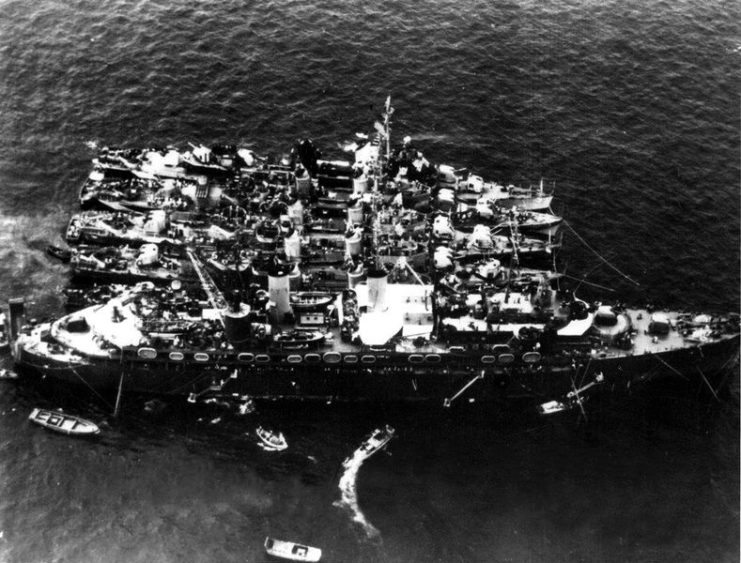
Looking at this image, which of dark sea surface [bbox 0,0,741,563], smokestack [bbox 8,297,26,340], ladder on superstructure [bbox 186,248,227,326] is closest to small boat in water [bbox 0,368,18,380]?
dark sea surface [bbox 0,0,741,563]

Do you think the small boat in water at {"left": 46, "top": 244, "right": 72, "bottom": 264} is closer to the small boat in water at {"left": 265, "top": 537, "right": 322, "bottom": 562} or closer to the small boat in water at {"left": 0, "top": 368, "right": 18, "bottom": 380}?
the small boat in water at {"left": 0, "top": 368, "right": 18, "bottom": 380}

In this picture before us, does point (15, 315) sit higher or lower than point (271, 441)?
higher

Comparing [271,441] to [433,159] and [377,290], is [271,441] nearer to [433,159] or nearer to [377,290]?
[377,290]

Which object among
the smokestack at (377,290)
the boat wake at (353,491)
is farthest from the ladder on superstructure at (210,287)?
the boat wake at (353,491)

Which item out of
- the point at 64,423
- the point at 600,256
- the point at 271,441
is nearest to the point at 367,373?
the point at 271,441

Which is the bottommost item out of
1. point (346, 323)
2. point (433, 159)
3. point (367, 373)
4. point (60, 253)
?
point (367, 373)

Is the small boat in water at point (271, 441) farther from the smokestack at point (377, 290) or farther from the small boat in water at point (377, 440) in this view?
the smokestack at point (377, 290)
